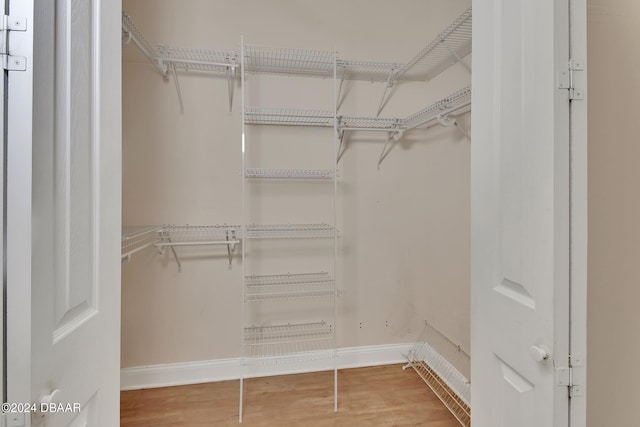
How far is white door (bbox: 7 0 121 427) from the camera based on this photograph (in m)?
0.52

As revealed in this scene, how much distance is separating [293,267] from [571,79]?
1.80 meters

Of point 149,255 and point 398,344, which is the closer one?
point 149,255

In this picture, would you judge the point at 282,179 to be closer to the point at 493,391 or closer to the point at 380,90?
the point at 380,90

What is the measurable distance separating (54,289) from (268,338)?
1700 mm

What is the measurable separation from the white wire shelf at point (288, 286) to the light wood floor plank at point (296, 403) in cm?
55

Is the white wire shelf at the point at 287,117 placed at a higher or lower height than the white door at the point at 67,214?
higher

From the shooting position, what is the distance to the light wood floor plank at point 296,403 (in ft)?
5.48

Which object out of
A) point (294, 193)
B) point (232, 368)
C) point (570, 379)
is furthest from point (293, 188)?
point (570, 379)

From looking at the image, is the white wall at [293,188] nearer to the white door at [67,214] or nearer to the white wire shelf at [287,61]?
the white wire shelf at [287,61]

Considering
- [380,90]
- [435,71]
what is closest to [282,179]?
[380,90]

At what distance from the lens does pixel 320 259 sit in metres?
2.19

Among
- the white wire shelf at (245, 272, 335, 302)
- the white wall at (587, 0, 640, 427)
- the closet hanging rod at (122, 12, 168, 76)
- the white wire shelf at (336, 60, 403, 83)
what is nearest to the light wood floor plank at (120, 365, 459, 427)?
the white wire shelf at (245, 272, 335, 302)

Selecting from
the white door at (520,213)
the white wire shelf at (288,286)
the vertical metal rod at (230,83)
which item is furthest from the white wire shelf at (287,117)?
the white door at (520,213)

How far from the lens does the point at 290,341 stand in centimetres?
214
